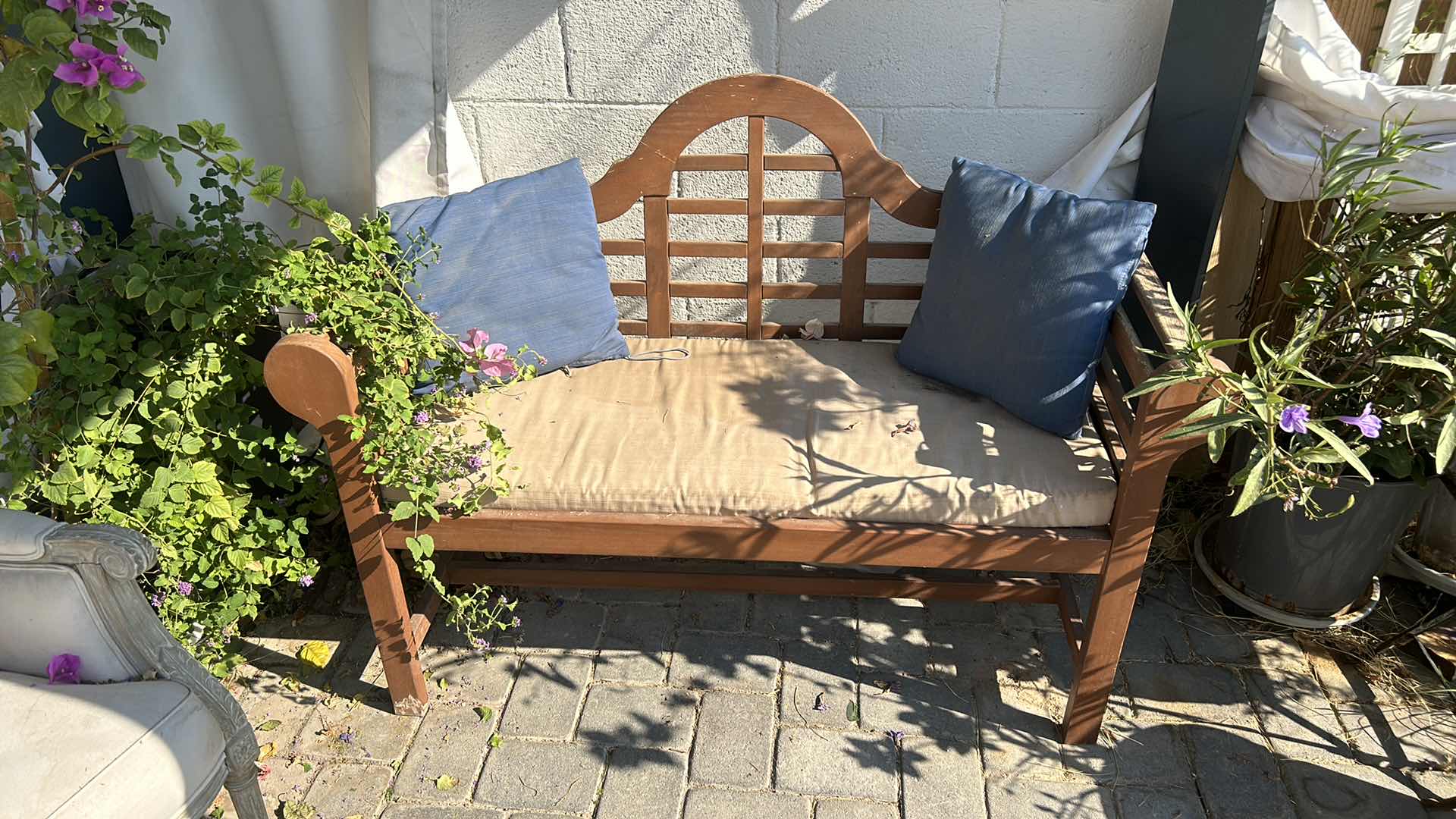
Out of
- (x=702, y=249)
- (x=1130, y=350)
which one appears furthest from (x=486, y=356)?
(x=1130, y=350)

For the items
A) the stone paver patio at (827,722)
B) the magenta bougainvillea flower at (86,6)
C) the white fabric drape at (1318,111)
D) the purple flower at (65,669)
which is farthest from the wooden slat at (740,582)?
the magenta bougainvillea flower at (86,6)

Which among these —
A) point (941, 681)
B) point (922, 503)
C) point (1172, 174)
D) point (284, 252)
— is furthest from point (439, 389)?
point (1172, 174)

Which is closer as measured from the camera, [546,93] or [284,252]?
[284,252]

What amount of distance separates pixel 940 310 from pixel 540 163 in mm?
1286

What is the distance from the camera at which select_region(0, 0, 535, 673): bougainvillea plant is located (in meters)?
1.91

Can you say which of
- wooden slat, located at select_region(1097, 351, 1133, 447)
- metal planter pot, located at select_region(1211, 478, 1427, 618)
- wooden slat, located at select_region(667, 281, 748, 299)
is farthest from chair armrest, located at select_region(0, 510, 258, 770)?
metal planter pot, located at select_region(1211, 478, 1427, 618)

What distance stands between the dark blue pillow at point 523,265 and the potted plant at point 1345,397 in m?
1.34

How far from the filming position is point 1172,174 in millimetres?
2471

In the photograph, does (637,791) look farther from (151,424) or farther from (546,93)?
(546,93)

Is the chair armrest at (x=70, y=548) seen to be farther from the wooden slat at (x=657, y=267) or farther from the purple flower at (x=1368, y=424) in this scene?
the purple flower at (x=1368, y=424)

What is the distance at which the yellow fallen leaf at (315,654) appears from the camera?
7.98ft

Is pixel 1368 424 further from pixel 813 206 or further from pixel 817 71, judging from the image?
pixel 817 71

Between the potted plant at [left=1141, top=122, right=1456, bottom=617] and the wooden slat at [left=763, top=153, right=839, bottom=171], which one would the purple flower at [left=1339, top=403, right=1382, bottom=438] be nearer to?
the potted plant at [left=1141, top=122, right=1456, bottom=617]

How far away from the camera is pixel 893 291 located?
104 inches
